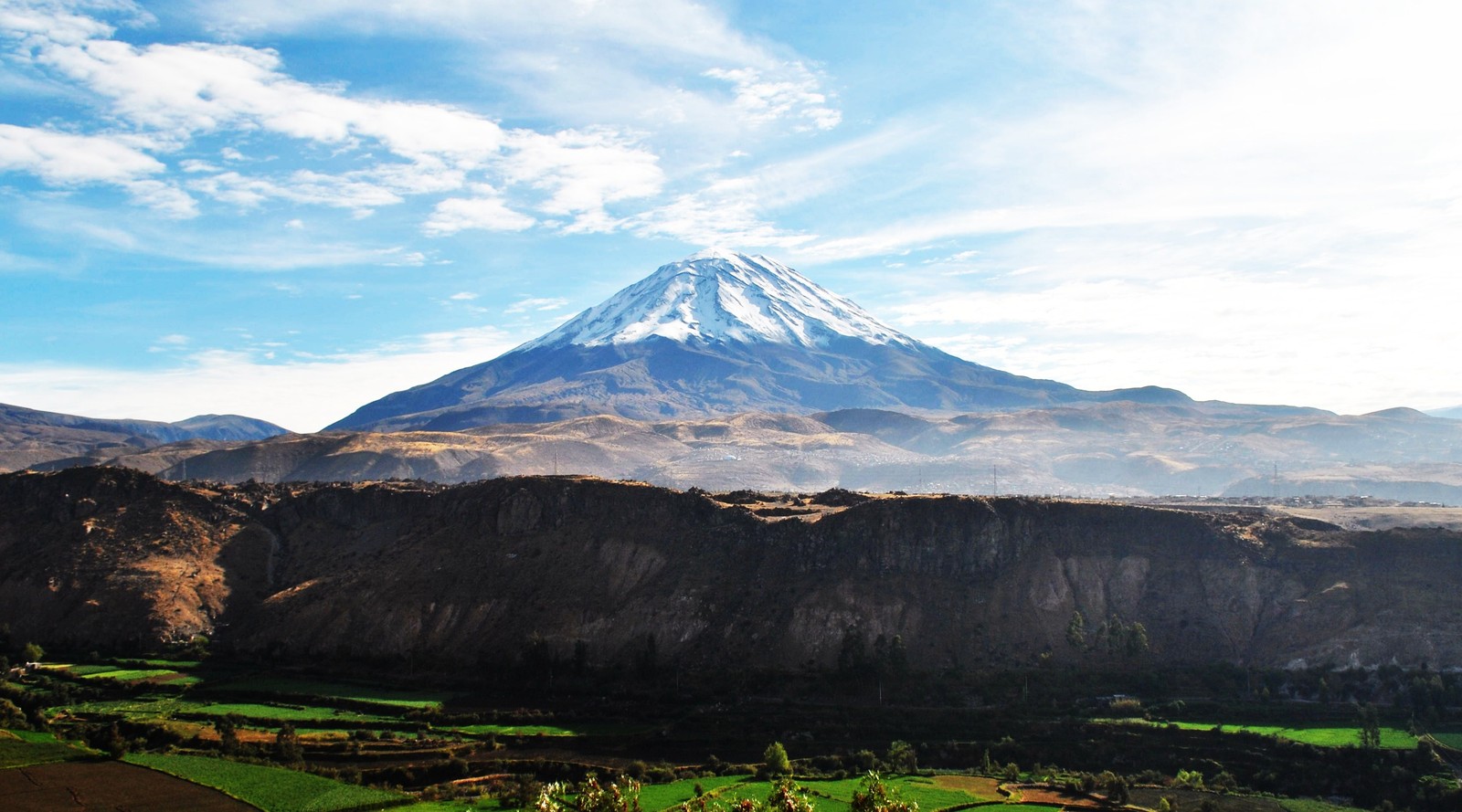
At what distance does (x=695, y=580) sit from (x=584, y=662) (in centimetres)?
1054

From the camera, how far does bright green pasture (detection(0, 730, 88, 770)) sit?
5376 cm

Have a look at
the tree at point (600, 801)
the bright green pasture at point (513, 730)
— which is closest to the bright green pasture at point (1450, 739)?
the bright green pasture at point (513, 730)

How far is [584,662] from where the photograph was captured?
7625 centimetres

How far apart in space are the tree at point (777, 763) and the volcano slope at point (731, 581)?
17228 mm

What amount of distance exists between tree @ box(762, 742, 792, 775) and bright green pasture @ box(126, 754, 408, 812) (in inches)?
717

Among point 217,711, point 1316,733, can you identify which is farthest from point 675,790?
point 1316,733

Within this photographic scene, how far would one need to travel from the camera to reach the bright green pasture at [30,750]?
53759 mm

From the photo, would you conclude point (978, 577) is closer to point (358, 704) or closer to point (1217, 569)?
point (1217, 569)

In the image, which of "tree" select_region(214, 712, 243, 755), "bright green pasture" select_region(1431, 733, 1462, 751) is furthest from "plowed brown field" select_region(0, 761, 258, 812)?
"bright green pasture" select_region(1431, 733, 1462, 751)

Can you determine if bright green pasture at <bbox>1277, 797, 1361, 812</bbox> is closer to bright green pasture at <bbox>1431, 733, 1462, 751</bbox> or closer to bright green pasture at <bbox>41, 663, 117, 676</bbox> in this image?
bright green pasture at <bbox>1431, 733, 1462, 751</bbox>

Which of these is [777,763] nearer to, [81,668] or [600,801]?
[600,801]

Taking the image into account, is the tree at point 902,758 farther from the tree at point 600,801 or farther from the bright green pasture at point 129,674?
the bright green pasture at point 129,674

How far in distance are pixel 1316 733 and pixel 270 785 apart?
5643 cm

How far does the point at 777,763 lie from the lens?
56.2 meters
